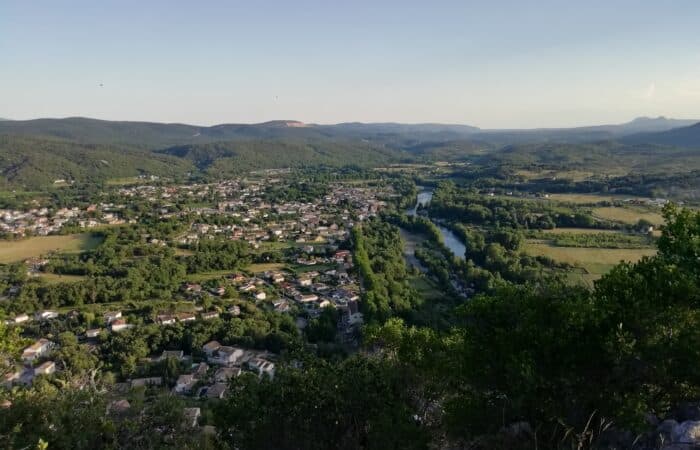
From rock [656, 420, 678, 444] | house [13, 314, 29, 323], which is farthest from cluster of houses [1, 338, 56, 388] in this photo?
rock [656, 420, 678, 444]

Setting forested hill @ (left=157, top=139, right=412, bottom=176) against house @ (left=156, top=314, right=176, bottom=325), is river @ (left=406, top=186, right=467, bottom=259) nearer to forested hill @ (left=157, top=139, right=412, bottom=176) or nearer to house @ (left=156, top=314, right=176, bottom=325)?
house @ (left=156, top=314, right=176, bottom=325)

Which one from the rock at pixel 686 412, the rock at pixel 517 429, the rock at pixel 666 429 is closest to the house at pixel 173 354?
the rock at pixel 517 429

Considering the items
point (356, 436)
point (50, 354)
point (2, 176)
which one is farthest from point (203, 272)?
point (2, 176)

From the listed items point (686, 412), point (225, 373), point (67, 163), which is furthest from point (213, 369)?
point (67, 163)

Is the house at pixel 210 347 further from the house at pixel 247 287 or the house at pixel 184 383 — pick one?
the house at pixel 247 287

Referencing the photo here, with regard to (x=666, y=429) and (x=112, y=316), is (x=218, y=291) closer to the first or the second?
(x=112, y=316)

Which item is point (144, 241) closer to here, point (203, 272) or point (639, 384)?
point (203, 272)
